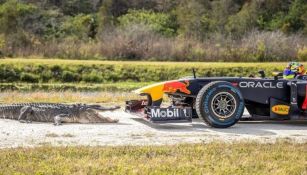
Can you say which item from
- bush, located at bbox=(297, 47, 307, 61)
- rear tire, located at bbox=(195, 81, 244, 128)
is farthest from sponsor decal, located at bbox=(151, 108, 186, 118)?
bush, located at bbox=(297, 47, 307, 61)

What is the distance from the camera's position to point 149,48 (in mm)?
39625

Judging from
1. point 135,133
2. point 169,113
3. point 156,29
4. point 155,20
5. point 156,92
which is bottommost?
point 135,133

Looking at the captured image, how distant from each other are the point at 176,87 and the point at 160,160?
426 centimetres

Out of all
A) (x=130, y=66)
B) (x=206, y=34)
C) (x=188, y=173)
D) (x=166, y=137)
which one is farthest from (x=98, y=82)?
(x=188, y=173)

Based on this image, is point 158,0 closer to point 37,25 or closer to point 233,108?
point 37,25

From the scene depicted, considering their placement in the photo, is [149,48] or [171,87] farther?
[149,48]

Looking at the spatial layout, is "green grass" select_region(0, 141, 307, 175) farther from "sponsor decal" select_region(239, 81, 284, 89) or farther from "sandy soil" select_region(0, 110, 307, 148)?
"sponsor decal" select_region(239, 81, 284, 89)

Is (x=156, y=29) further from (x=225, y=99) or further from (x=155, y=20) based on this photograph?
(x=225, y=99)

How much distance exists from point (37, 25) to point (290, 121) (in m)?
38.6

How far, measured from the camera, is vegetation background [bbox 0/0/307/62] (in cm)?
3928

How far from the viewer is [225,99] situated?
42.2 feet

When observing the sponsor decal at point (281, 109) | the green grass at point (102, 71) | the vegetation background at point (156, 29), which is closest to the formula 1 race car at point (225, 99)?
the sponsor decal at point (281, 109)

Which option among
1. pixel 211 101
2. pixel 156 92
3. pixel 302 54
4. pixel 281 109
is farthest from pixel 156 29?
pixel 211 101

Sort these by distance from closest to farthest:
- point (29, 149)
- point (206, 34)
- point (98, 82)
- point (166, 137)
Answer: point (29, 149), point (166, 137), point (98, 82), point (206, 34)
